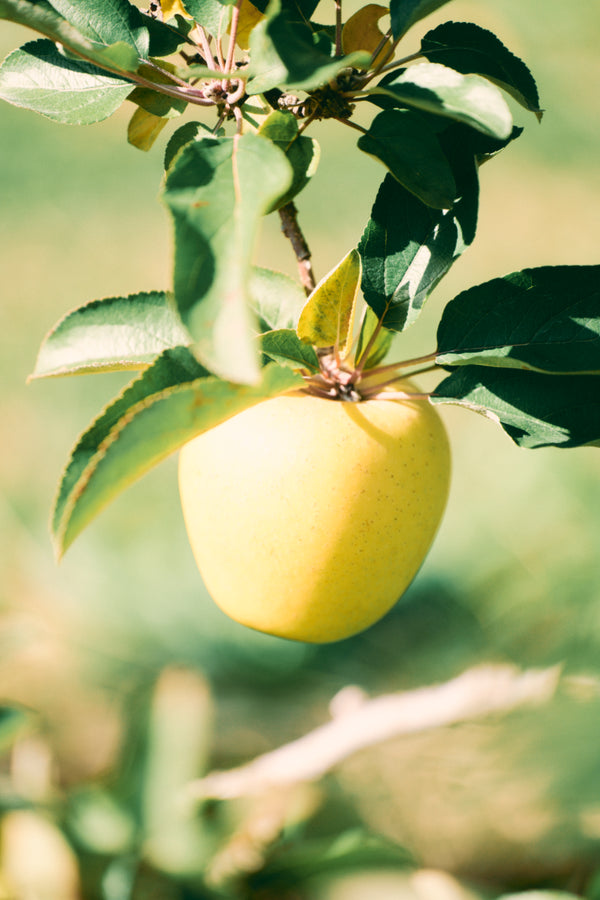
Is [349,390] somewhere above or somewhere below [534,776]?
above

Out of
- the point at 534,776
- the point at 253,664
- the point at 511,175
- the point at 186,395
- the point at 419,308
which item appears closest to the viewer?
the point at 186,395

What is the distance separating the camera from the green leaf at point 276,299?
469mm

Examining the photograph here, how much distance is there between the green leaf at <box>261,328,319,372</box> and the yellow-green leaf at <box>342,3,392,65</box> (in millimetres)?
157

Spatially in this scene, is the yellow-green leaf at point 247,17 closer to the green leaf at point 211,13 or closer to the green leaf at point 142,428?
the green leaf at point 211,13

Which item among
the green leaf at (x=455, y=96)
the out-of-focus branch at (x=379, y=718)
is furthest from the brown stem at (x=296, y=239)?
the out-of-focus branch at (x=379, y=718)

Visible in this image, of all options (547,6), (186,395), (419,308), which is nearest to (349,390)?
(419,308)

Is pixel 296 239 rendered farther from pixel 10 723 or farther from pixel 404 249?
pixel 10 723

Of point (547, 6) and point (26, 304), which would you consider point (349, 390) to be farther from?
point (547, 6)

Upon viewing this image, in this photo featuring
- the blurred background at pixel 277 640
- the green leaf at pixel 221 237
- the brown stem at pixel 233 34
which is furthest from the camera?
the blurred background at pixel 277 640

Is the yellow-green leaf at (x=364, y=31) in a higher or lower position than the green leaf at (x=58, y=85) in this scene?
higher

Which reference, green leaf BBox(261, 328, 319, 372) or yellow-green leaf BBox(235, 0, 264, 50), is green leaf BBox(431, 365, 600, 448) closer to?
green leaf BBox(261, 328, 319, 372)

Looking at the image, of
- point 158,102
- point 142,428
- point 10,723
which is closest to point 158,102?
point 158,102

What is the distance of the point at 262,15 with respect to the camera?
1.26 feet

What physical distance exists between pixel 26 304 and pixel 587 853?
1.39 metres
